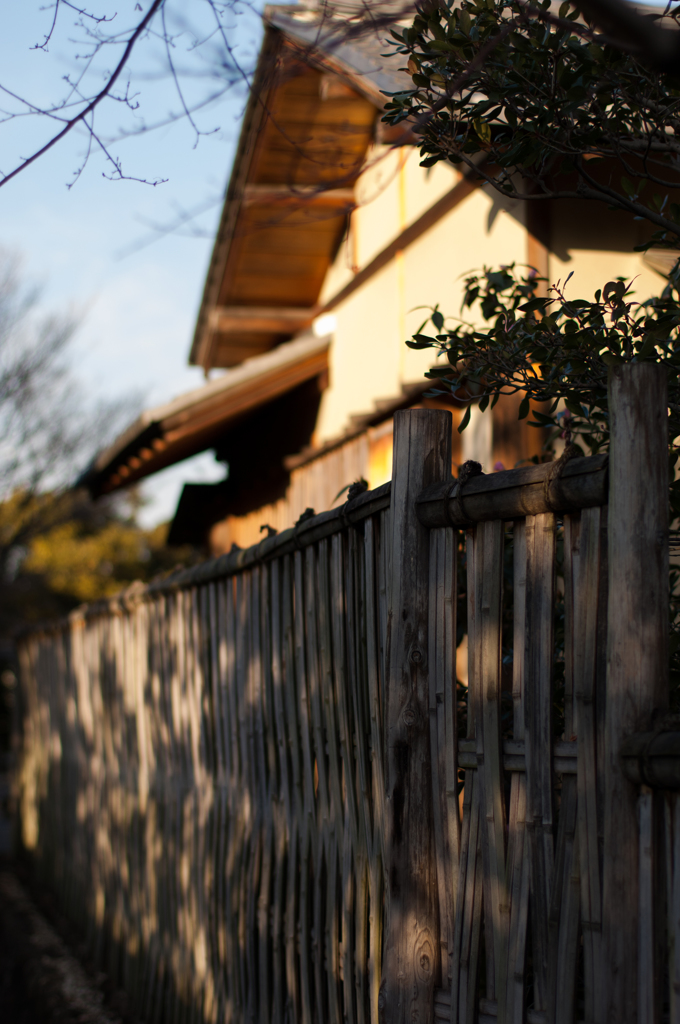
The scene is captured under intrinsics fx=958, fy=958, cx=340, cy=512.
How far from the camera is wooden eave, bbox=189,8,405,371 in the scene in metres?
6.59

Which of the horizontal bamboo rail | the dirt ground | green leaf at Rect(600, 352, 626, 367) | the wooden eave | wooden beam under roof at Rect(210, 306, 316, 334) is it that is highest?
the wooden eave

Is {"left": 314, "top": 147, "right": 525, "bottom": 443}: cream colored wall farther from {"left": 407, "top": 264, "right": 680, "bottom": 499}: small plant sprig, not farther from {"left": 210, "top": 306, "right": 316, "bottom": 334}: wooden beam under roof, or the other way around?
{"left": 407, "top": 264, "right": 680, "bottom": 499}: small plant sprig

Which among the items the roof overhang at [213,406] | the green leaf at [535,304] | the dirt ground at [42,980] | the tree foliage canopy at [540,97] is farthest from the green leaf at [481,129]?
the roof overhang at [213,406]

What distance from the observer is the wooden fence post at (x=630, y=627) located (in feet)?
5.38

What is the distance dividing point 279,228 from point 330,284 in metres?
0.81

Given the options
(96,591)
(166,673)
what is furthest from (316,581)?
(96,591)

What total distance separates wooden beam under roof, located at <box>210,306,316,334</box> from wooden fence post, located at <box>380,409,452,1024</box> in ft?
21.7

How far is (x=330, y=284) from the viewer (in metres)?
8.33

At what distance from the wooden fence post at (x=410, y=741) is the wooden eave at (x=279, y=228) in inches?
128

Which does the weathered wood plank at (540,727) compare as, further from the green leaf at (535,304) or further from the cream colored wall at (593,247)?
the cream colored wall at (593,247)

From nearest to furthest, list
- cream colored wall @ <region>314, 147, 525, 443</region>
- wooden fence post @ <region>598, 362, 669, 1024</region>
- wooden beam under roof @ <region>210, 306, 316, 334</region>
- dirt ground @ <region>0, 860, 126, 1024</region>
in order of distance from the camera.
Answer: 1. wooden fence post @ <region>598, 362, 669, 1024</region>
2. dirt ground @ <region>0, 860, 126, 1024</region>
3. cream colored wall @ <region>314, 147, 525, 443</region>
4. wooden beam under roof @ <region>210, 306, 316, 334</region>

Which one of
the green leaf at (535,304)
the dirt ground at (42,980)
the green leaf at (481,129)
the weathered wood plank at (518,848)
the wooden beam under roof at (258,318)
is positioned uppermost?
the wooden beam under roof at (258,318)

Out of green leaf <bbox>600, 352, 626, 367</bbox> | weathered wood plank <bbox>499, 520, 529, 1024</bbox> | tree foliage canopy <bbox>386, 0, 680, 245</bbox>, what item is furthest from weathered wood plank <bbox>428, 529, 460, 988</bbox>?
tree foliage canopy <bbox>386, 0, 680, 245</bbox>

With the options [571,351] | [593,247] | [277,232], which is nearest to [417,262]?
[593,247]
